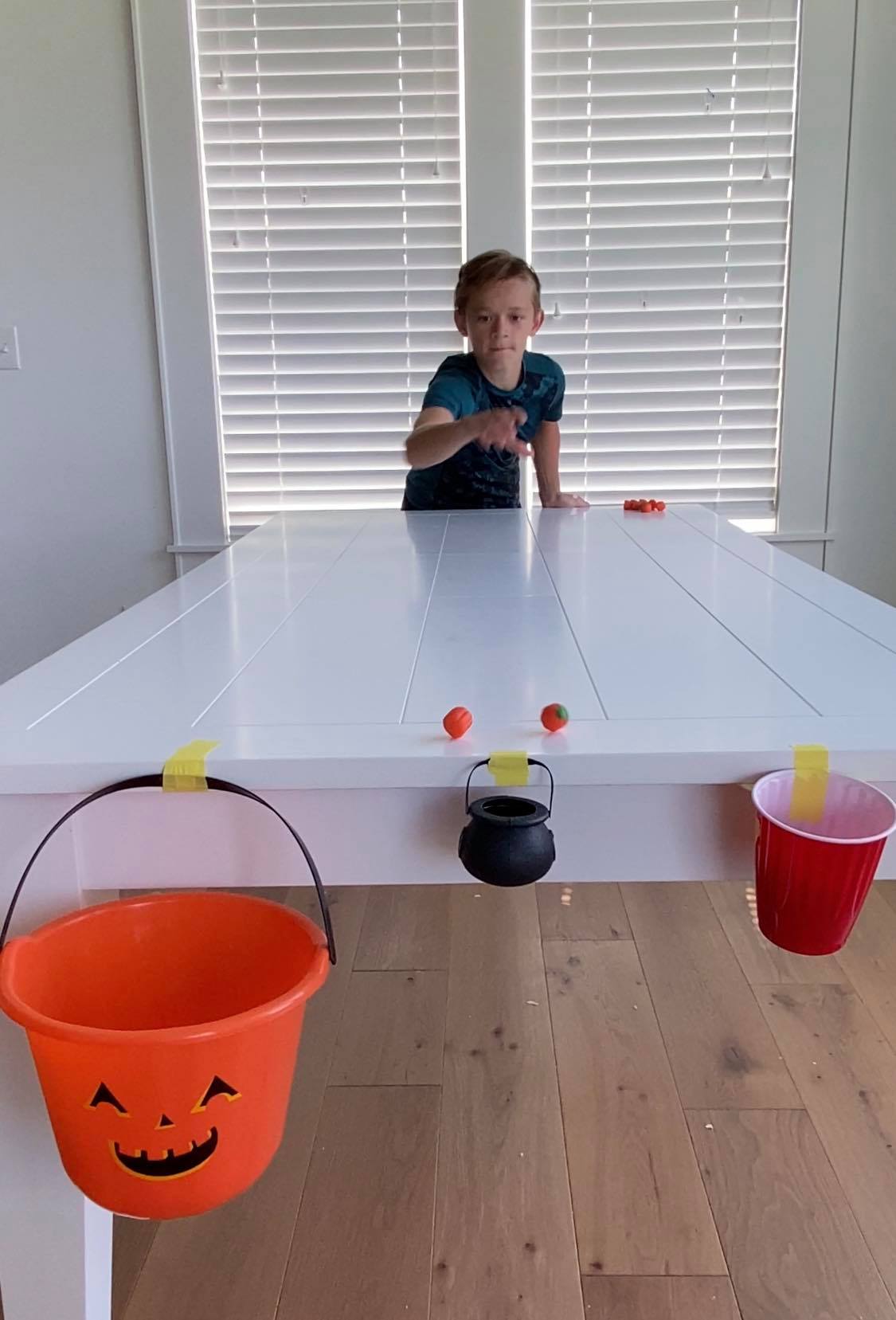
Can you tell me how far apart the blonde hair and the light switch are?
3.79 ft

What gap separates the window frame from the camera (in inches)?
89.5

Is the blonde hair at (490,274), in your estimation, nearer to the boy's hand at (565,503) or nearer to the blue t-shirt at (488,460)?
the blue t-shirt at (488,460)

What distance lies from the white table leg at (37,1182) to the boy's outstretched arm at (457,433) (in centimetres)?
88

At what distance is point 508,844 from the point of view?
0.63 m

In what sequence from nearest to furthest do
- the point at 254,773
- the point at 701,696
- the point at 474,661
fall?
1. the point at 254,773
2. the point at 701,696
3. the point at 474,661

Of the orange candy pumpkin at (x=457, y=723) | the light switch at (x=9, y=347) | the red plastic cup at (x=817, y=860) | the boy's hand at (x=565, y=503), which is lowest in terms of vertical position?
the red plastic cup at (x=817, y=860)

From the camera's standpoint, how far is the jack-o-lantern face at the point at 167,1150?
626 mm

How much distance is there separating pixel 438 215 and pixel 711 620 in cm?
174

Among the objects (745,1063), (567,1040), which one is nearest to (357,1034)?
(567,1040)

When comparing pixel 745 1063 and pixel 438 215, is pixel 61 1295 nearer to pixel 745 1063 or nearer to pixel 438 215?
pixel 745 1063

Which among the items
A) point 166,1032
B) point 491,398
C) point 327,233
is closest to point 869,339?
point 491,398

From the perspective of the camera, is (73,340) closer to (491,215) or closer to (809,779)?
(491,215)

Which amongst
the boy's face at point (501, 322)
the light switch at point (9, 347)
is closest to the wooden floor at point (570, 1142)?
the boy's face at point (501, 322)

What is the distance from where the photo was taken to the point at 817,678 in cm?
82
